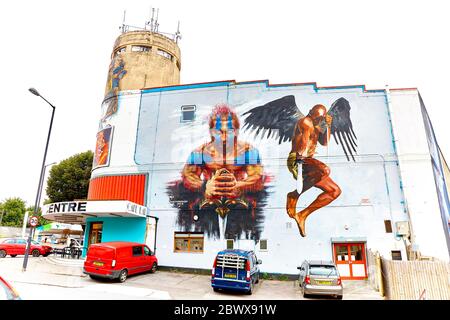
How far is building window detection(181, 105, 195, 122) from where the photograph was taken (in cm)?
2391

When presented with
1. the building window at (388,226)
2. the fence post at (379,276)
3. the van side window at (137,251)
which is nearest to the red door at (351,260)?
the building window at (388,226)

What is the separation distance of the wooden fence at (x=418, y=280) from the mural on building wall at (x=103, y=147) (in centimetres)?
2148

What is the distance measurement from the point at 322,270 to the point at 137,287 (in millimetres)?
9068

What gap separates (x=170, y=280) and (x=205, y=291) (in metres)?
3.61

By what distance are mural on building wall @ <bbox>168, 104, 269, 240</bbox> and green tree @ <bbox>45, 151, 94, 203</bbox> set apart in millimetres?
20616

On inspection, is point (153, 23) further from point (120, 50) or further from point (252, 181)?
point (252, 181)

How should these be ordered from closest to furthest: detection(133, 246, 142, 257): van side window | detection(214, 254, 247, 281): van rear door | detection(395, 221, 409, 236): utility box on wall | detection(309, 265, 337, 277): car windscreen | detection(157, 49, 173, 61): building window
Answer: detection(309, 265, 337, 277): car windscreen → detection(214, 254, 247, 281): van rear door → detection(395, 221, 409, 236): utility box on wall → detection(133, 246, 142, 257): van side window → detection(157, 49, 173, 61): building window

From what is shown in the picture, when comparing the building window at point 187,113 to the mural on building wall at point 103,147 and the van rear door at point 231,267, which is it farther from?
the van rear door at point 231,267

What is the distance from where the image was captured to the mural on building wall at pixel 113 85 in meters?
26.4

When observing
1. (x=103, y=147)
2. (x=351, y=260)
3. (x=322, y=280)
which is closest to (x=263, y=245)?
(x=351, y=260)

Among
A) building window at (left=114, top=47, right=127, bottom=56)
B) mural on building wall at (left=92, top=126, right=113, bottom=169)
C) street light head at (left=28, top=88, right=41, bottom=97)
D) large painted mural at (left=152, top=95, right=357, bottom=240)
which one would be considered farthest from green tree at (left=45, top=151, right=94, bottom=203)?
street light head at (left=28, top=88, right=41, bottom=97)

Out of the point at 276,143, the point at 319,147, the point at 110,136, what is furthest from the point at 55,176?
the point at 319,147

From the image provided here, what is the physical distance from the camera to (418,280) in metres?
13.2

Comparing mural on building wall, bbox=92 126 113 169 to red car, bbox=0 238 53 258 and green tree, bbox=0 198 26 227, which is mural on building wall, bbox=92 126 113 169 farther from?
green tree, bbox=0 198 26 227
